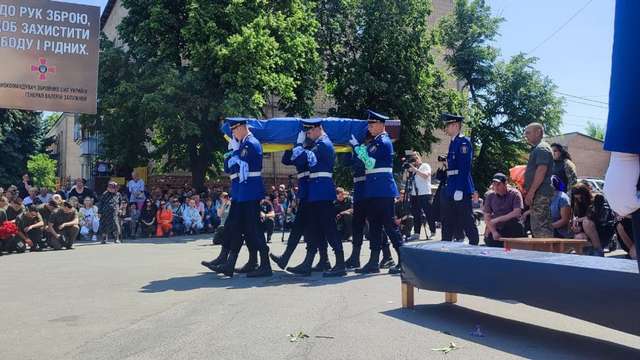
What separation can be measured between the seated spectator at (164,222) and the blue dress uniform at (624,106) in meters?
18.9

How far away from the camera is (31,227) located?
15008mm

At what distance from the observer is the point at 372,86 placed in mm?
30875

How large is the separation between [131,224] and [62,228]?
479 cm

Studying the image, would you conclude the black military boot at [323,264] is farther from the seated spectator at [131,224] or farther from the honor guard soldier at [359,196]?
the seated spectator at [131,224]

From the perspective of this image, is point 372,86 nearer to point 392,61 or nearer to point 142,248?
point 392,61

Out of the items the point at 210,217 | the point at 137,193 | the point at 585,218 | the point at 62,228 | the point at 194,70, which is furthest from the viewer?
the point at 194,70

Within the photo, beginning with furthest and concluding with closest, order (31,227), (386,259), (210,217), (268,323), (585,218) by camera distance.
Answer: (210,217)
(31,227)
(585,218)
(386,259)
(268,323)

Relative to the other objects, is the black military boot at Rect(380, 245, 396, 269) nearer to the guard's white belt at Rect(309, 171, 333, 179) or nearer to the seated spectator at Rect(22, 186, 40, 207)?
the guard's white belt at Rect(309, 171, 333, 179)

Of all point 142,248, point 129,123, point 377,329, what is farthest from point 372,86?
point 377,329

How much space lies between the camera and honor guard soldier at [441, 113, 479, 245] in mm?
8375

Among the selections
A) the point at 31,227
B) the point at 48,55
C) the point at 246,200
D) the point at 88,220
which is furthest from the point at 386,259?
the point at 48,55

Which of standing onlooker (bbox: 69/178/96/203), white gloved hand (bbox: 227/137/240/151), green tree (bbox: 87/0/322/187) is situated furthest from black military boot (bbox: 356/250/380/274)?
green tree (bbox: 87/0/322/187)

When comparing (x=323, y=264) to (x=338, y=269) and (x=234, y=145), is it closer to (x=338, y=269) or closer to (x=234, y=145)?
(x=338, y=269)

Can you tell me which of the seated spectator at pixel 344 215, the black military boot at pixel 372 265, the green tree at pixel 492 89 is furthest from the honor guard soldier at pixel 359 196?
the green tree at pixel 492 89
